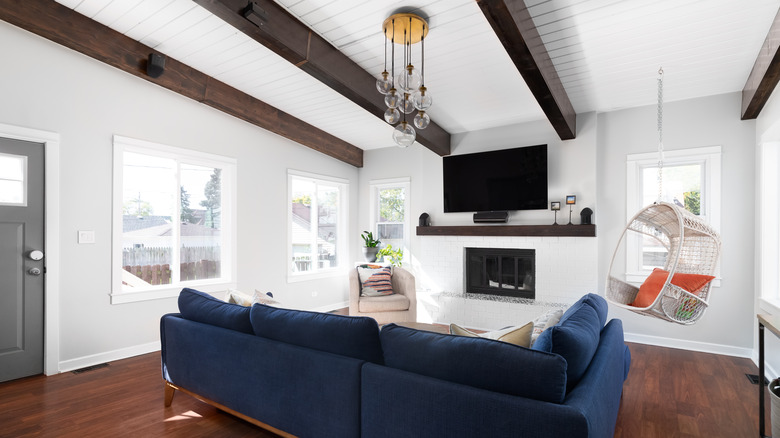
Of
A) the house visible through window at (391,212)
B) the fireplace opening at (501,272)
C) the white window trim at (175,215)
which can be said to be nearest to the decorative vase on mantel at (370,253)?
the house visible through window at (391,212)

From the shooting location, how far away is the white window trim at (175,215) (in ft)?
12.5

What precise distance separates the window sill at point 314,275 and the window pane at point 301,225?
113mm

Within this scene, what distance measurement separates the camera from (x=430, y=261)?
564cm

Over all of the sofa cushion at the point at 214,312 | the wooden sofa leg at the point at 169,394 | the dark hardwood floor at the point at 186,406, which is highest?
the sofa cushion at the point at 214,312

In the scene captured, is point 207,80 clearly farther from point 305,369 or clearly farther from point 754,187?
point 754,187

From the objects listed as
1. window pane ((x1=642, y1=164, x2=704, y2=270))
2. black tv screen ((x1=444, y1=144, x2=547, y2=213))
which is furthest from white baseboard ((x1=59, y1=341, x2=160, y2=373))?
window pane ((x1=642, y1=164, x2=704, y2=270))

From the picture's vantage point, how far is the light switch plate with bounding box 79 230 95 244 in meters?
3.58

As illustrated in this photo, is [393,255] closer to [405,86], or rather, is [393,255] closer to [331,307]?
[331,307]

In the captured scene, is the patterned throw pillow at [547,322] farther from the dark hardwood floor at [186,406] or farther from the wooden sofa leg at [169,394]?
the wooden sofa leg at [169,394]

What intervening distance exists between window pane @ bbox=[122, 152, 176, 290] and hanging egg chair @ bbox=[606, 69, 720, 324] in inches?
171

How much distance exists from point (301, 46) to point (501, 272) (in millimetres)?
3618

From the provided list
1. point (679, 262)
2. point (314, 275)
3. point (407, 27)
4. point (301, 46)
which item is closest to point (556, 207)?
point (679, 262)

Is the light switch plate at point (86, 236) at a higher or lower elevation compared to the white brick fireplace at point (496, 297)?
higher

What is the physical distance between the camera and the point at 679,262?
3.35 metres
